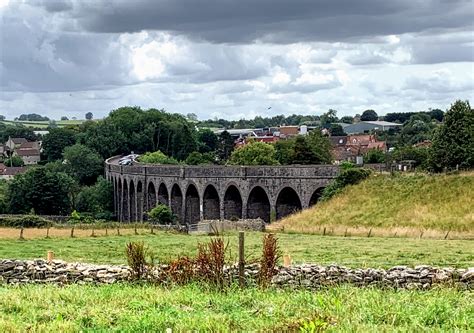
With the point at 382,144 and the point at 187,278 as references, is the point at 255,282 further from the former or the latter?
the point at 382,144

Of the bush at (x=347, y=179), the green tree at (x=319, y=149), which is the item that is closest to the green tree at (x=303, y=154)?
the green tree at (x=319, y=149)

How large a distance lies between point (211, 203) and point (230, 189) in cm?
429

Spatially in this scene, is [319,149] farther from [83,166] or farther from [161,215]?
[83,166]

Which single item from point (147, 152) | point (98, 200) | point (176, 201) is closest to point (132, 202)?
point (98, 200)

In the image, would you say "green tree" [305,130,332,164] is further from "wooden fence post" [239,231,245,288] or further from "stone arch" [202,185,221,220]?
"wooden fence post" [239,231,245,288]

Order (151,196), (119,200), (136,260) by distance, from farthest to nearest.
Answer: (119,200) → (151,196) → (136,260)

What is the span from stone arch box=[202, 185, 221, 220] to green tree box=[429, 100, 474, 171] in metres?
23.4

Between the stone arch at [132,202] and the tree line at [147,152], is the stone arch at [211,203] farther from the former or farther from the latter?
the stone arch at [132,202]

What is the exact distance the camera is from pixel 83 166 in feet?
398

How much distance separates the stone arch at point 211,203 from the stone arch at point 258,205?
194 inches

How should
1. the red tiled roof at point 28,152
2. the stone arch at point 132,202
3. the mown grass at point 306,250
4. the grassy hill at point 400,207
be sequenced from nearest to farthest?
the mown grass at point 306,250 → the grassy hill at point 400,207 → the stone arch at point 132,202 → the red tiled roof at point 28,152

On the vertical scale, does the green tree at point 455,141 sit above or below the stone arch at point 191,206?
above

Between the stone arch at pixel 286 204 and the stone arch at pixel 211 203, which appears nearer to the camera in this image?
the stone arch at pixel 286 204

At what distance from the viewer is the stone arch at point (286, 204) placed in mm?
64812
